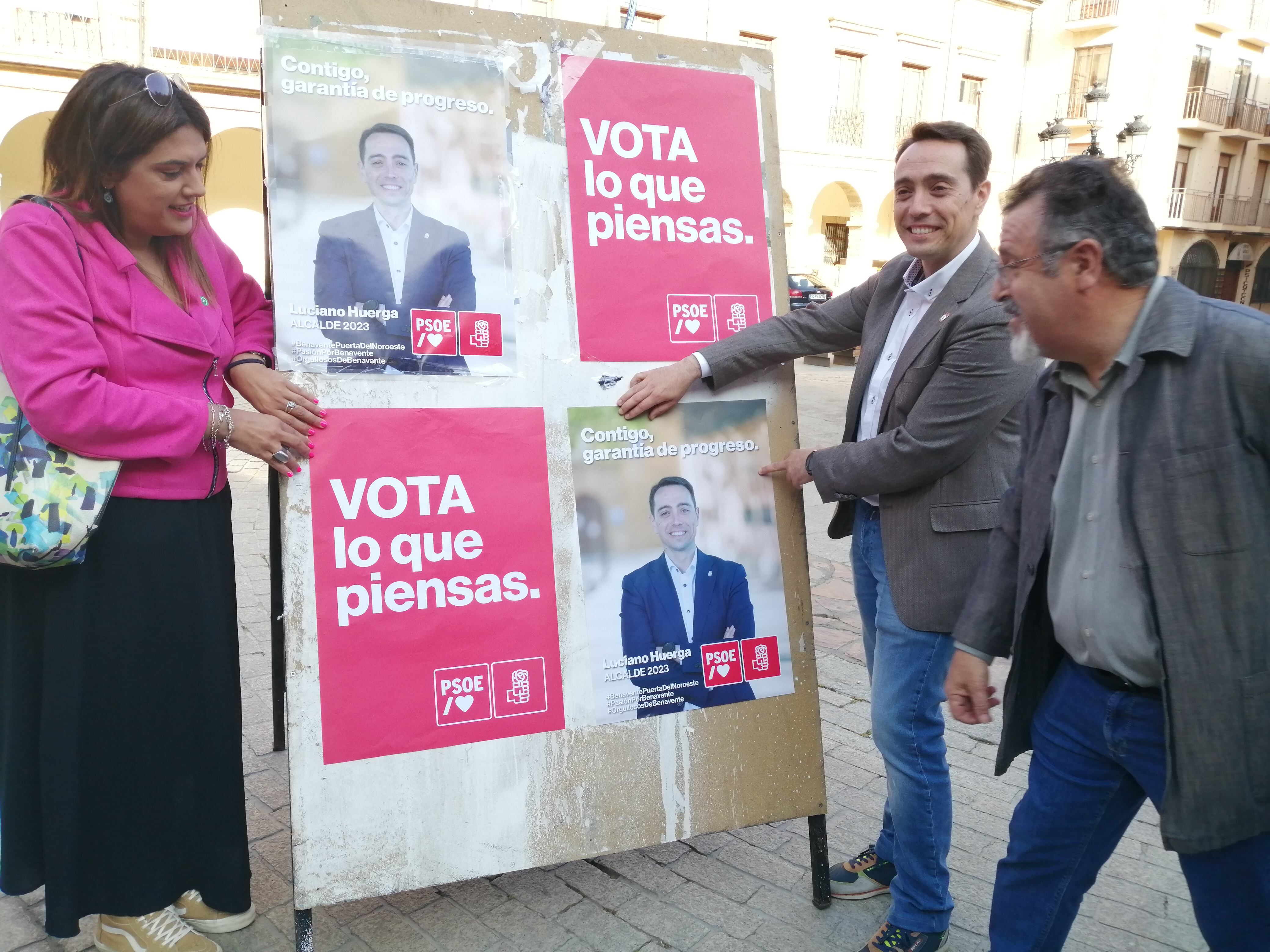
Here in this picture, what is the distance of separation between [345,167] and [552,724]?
1.44m

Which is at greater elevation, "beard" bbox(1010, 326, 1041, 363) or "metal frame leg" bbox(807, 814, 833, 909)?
"beard" bbox(1010, 326, 1041, 363)

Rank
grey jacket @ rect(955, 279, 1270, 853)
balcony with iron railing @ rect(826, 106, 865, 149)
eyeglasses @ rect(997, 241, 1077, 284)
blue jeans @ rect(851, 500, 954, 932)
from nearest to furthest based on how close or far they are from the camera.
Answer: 1. grey jacket @ rect(955, 279, 1270, 853)
2. eyeglasses @ rect(997, 241, 1077, 284)
3. blue jeans @ rect(851, 500, 954, 932)
4. balcony with iron railing @ rect(826, 106, 865, 149)

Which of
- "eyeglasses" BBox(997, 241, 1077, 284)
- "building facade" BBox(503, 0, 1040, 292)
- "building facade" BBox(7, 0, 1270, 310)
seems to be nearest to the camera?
"eyeglasses" BBox(997, 241, 1077, 284)

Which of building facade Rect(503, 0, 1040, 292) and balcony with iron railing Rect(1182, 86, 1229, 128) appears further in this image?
balcony with iron railing Rect(1182, 86, 1229, 128)

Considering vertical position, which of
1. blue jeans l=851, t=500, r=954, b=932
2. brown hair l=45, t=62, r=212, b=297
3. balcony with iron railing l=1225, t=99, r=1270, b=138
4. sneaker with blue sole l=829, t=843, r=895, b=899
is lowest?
sneaker with blue sole l=829, t=843, r=895, b=899

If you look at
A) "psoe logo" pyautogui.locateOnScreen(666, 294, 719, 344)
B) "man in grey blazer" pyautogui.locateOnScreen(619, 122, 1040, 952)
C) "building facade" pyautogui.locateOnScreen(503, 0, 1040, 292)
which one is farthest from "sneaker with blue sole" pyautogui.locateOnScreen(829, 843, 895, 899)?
"building facade" pyautogui.locateOnScreen(503, 0, 1040, 292)

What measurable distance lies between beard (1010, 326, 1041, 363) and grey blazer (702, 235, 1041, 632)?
0.99ft

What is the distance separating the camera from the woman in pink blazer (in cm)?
202

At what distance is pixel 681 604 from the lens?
2.49 m

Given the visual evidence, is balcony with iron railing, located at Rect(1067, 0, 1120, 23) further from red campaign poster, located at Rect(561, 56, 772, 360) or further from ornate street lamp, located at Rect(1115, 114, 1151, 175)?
red campaign poster, located at Rect(561, 56, 772, 360)

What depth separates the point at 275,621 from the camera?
2982mm

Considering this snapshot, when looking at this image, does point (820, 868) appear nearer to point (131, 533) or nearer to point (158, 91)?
point (131, 533)

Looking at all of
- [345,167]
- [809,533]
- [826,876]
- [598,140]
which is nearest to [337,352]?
[345,167]

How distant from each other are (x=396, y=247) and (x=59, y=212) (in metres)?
0.72
